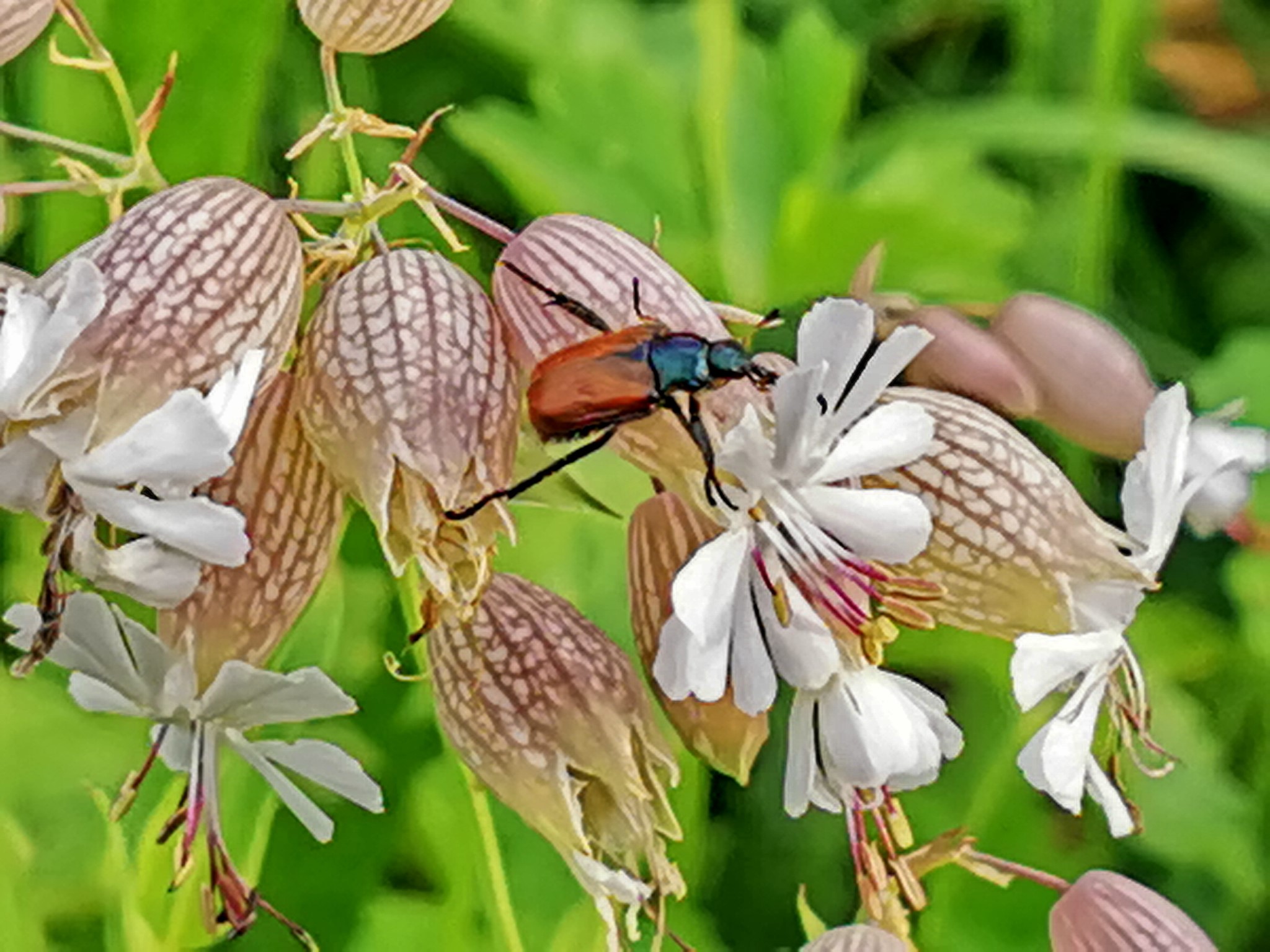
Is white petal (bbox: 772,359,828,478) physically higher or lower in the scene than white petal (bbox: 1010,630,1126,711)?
higher

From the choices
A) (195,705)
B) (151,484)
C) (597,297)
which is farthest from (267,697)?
(597,297)

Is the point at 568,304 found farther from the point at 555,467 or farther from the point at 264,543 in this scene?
the point at 264,543

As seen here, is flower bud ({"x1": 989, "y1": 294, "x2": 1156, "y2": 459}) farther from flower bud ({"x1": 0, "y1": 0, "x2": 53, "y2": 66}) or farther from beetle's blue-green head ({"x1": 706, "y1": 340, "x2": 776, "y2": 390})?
flower bud ({"x1": 0, "y1": 0, "x2": 53, "y2": 66})

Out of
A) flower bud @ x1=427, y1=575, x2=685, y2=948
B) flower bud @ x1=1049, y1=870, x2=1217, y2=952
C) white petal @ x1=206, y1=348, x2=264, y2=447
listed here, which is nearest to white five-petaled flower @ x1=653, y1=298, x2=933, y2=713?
flower bud @ x1=427, y1=575, x2=685, y2=948

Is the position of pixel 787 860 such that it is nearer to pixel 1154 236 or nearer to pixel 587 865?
pixel 587 865

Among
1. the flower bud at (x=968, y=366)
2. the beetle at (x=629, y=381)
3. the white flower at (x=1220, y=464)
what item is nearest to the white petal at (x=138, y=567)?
the beetle at (x=629, y=381)

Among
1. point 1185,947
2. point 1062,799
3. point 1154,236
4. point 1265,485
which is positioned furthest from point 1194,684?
point 1062,799
